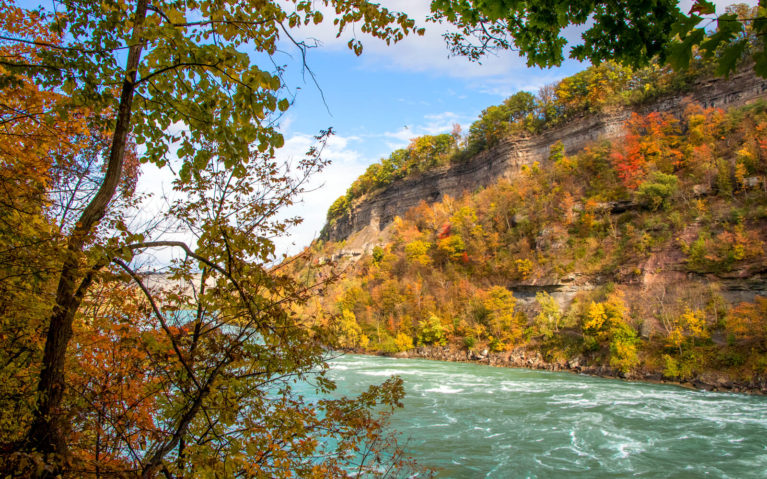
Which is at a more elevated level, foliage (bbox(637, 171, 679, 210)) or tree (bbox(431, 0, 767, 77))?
foliage (bbox(637, 171, 679, 210))

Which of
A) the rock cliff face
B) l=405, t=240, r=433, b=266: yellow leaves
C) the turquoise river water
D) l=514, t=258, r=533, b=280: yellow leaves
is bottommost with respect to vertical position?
the turquoise river water

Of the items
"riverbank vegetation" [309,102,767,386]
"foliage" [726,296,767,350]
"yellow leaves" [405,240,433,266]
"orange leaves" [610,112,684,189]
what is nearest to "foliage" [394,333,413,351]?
"riverbank vegetation" [309,102,767,386]

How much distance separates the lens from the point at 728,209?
23.2 metres

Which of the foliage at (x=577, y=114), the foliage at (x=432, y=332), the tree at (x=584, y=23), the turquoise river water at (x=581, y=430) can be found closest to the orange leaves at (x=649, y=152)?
the foliage at (x=577, y=114)

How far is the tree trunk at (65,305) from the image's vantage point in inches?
83.3

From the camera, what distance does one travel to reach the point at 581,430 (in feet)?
38.7

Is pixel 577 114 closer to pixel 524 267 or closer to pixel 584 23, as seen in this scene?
pixel 524 267

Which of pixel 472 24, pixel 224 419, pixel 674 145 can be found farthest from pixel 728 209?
pixel 224 419

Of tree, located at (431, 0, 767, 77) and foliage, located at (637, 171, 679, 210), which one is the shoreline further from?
tree, located at (431, 0, 767, 77)

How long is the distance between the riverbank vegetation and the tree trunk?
15.3 meters

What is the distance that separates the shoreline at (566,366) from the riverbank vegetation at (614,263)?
0.42 m

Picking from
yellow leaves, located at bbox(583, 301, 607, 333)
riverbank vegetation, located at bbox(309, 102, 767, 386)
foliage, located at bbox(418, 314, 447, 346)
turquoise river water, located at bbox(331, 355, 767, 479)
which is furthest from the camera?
foliage, located at bbox(418, 314, 447, 346)

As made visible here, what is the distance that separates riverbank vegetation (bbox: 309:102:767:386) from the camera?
1941 centimetres

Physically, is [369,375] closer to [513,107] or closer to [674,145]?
[674,145]
